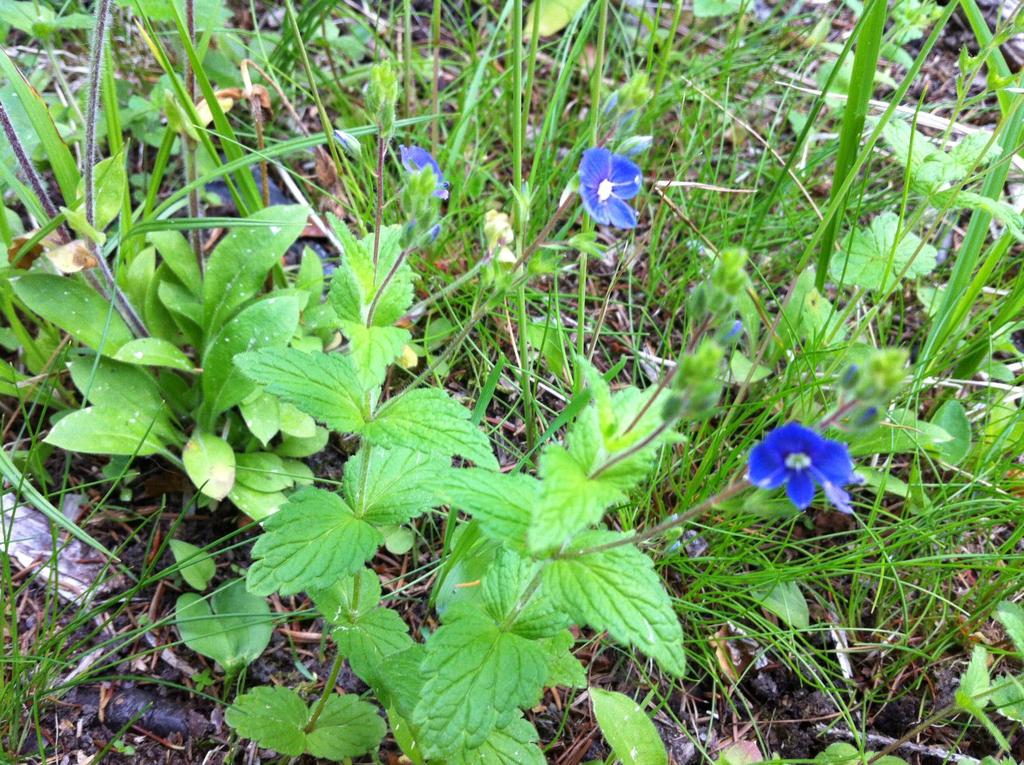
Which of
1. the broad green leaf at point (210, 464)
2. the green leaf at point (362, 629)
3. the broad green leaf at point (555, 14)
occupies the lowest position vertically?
the green leaf at point (362, 629)

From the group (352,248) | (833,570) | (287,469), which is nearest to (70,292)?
(287,469)

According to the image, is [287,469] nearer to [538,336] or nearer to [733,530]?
[538,336]

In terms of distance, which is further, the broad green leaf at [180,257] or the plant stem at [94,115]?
the broad green leaf at [180,257]

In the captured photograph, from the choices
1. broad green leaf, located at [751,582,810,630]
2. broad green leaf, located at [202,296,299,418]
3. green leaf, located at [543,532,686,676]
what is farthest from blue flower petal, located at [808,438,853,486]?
broad green leaf, located at [202,296,299,418]

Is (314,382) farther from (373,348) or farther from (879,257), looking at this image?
(879,257)

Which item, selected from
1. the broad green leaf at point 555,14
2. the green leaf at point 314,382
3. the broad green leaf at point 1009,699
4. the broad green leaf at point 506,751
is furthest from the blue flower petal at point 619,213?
the broad green leaf at point 555,14

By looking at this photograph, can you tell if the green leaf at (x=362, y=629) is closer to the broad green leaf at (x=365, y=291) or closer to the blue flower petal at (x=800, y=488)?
the broad green leaf at (x=365, y=291)
